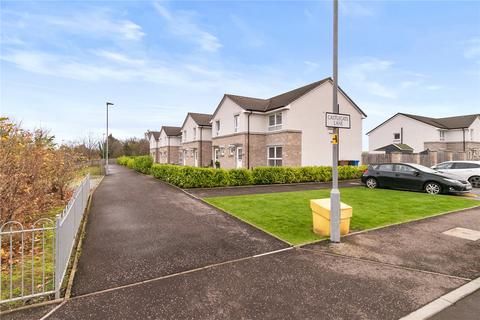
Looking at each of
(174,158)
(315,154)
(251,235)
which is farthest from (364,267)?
(174,158)

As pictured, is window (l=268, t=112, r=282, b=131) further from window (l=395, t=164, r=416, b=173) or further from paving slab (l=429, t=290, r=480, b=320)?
paving slab (l=429, t=290, r=480, b=320)

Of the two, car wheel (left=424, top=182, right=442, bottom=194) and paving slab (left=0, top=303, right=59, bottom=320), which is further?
car wheel (left=424, top=182, right=442, bottom=194)

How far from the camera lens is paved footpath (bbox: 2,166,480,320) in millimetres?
3410

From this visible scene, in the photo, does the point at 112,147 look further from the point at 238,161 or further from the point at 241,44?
the point at 241,44

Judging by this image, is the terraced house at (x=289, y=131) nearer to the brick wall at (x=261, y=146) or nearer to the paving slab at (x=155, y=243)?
the brick wall at (x=261, y=146)

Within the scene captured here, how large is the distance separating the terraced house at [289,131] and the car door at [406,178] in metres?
7.37

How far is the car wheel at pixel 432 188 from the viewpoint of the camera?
12.8m

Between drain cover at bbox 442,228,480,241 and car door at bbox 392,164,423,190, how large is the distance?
6.96m

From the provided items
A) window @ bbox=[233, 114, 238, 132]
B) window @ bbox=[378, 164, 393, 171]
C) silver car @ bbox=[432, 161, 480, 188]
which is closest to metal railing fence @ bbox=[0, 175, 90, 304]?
window @ bbox=[378, 164, 393, 171]

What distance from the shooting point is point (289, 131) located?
792 inches

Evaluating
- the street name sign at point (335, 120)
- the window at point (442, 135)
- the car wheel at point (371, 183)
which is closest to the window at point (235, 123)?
the car wheel at point (371, 183)

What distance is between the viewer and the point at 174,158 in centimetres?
4231

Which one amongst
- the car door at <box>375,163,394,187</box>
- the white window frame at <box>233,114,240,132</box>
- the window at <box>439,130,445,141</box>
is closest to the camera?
the car door at <box>375,163,394,187</box>

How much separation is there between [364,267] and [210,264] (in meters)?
2.90
